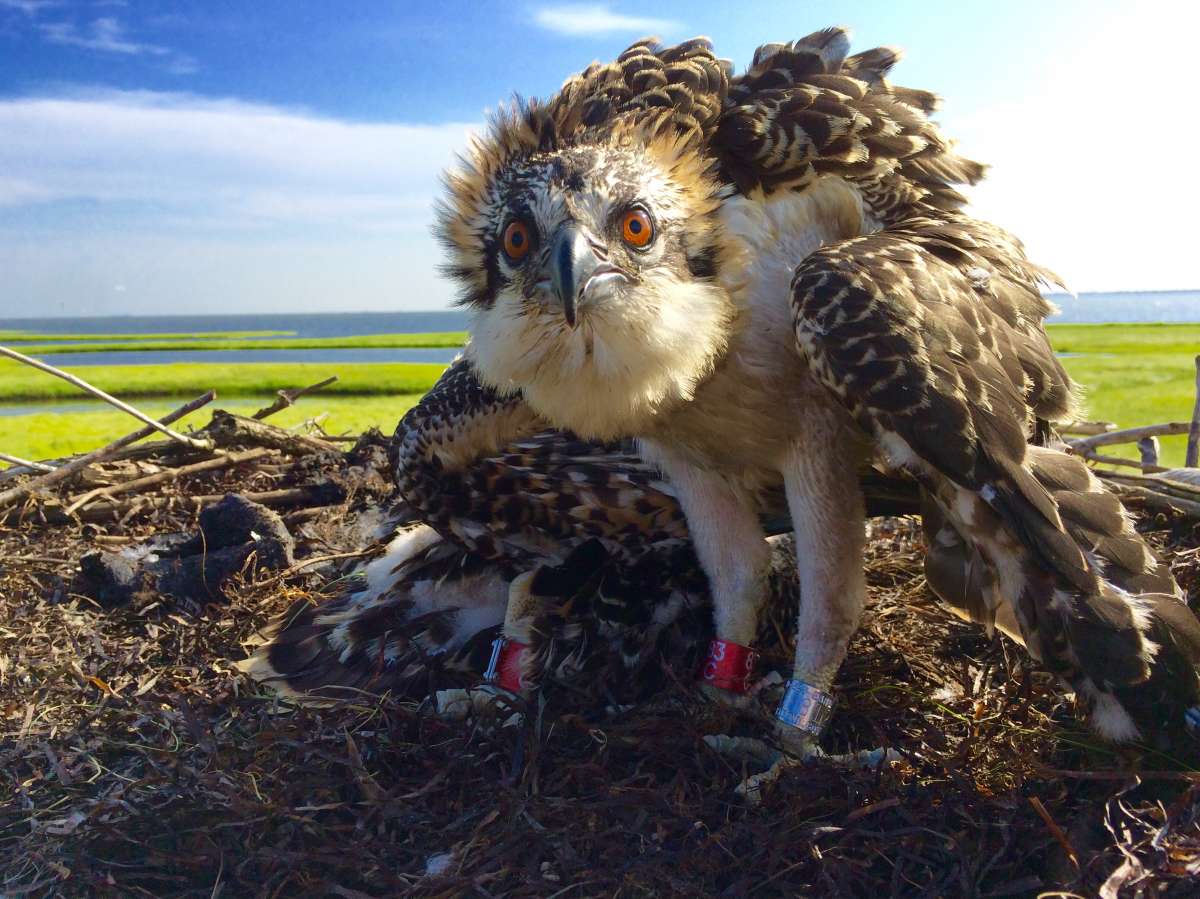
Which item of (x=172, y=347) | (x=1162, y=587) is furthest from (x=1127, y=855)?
(x=172, y=347)

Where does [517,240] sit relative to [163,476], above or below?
above

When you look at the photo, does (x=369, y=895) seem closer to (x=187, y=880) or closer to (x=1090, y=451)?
(x=187, y=880)

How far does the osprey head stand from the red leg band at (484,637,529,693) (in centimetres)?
82

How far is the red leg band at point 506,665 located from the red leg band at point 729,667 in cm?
56

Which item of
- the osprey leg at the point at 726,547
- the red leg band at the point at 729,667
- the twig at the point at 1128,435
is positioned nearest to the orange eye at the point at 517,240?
the osprey leg at the point at 726,547

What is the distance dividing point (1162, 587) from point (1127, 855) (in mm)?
579

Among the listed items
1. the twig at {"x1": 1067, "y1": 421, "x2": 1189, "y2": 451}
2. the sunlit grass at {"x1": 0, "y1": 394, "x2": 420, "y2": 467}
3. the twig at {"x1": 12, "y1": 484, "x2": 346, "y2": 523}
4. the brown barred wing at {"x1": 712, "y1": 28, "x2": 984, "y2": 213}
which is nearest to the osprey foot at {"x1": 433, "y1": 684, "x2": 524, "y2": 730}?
the brown barred wing at {"x1": 712, "y1": 28, "x2": 984, "y2": 213}

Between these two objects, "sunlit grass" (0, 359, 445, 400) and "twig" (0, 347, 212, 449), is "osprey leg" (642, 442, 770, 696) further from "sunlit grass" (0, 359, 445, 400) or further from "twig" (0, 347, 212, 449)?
"sunlit grass" (0, 359, 445, 400)

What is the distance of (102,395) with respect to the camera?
13.7 ft

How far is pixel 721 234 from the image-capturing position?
7.43 ft

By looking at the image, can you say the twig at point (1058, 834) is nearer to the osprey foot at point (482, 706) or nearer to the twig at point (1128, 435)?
the osprey foot at point (482, 706)

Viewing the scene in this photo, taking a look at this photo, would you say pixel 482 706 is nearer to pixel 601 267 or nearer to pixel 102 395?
pixel 601 267

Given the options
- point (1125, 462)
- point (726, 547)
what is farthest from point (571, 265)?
point (1125, 462)

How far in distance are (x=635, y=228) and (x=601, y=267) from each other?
0.19 meters
